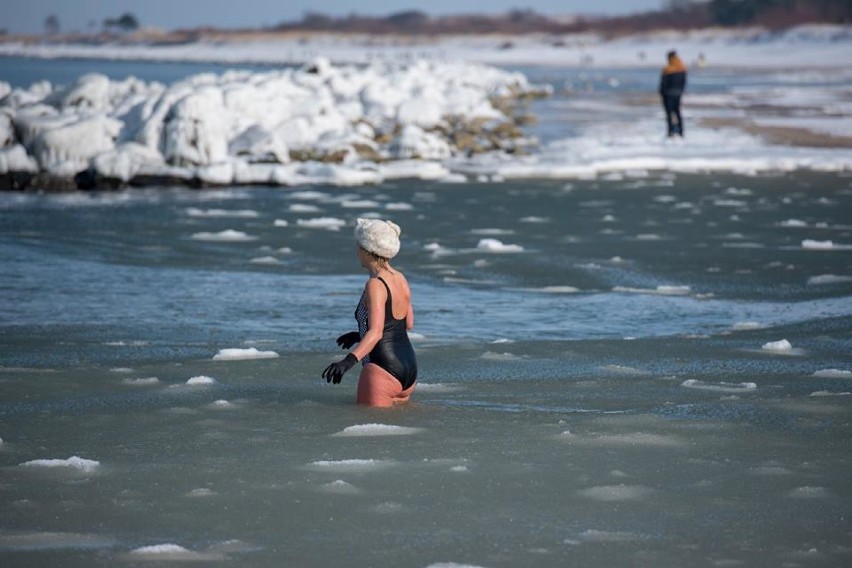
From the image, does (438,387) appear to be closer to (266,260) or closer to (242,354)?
(242,354)

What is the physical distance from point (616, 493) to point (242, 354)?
361 cm

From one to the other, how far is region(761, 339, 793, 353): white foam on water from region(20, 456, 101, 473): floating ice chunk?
4550 mm

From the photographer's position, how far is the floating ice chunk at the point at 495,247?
13.5m

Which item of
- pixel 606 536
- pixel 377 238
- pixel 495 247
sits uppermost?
pixel 377 238

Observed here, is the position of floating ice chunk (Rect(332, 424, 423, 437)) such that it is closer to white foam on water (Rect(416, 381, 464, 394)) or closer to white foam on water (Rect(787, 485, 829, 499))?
white foam on water (Rect(416, 381, 464, 394))

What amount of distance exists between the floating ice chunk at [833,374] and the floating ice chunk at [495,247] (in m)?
5.65

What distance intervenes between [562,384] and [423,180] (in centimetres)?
1301

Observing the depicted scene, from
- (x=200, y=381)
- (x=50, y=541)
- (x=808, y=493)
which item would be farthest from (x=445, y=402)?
(x=50, y=541)

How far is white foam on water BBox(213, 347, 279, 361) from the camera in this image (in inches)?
336

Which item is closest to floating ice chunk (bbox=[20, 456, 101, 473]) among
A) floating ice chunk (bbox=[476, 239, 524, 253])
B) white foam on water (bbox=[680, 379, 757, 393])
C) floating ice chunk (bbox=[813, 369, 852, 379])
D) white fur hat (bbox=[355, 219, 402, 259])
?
white fur hat (bbox=[355, 219, 402, 259])

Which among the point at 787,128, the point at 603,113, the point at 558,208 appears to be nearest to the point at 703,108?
the point at 603,113

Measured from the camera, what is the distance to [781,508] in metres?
5.34

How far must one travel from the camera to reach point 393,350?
6.91 m

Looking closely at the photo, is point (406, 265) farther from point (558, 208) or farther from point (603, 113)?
point (603, 113)
